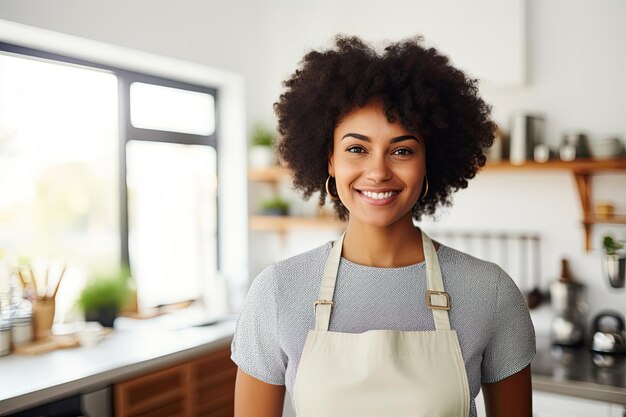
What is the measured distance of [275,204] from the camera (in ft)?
12.2

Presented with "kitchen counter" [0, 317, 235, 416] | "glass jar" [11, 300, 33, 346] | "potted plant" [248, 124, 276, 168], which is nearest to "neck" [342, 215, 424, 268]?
"kitchen counter" [0, 317, 235, 416]

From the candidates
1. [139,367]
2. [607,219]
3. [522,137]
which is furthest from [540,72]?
[139,367]

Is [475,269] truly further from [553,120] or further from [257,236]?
[257,236]

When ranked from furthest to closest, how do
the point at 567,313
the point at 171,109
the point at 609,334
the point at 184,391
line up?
1. the point at 171,109
2. the point at 567,313
3. the point at 609,334
4. the point at 184,391

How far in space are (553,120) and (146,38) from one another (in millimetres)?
1991

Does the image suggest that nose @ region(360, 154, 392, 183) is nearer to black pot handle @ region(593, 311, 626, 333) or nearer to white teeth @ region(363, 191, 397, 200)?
white teeth @ region(363, 191, 397, 200)

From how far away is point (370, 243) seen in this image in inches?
54.1

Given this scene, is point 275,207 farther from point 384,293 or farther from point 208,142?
point 384,293

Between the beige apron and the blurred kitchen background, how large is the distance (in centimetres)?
140

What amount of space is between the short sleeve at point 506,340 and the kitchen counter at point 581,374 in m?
1.26

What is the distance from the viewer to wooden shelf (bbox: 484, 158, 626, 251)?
107 inches

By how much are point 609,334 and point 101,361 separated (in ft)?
6.94

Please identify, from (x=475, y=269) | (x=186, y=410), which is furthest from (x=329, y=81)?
(x=186, y=410)

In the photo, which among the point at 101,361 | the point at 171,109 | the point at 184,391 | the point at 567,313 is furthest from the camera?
the point at 171,109
